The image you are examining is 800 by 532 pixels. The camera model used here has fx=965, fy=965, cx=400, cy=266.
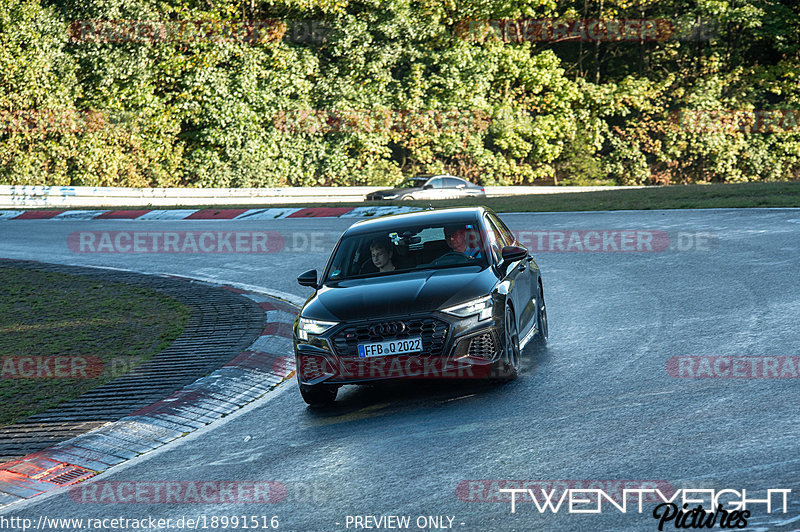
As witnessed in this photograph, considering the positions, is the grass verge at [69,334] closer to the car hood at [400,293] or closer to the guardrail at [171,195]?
the car hood at [400,293]

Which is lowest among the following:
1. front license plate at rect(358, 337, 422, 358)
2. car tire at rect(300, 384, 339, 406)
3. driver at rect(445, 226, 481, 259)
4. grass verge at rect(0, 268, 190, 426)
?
grass verge at rect(0, 268, 190, 426)

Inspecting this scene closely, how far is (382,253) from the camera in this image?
8.84 m

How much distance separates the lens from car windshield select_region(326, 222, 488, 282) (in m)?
8.66

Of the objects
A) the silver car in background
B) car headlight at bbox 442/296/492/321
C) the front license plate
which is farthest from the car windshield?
the silver car in background

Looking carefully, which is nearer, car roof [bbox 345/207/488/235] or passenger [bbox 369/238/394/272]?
passenger [bbox 369/238/394/272]

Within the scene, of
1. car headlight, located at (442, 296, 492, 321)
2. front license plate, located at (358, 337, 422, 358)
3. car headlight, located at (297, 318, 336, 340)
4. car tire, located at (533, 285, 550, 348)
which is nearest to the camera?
front license plate, located at (358, 337, 422, 358)

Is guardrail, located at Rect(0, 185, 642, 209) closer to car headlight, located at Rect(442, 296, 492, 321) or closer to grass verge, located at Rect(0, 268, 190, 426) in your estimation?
grass verge, located at Rect(0, 268, 190, 426)

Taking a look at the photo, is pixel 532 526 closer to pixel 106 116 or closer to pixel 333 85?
pixel 106 116

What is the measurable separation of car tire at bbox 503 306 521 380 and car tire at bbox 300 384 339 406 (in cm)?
142

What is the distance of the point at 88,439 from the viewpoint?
7.49 m

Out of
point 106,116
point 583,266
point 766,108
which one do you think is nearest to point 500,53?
point 766,108

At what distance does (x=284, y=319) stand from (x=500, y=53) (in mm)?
34547

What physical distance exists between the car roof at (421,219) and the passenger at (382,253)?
0.20 m

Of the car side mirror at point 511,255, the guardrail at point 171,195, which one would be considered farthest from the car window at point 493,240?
the guardrail at point 171,195
